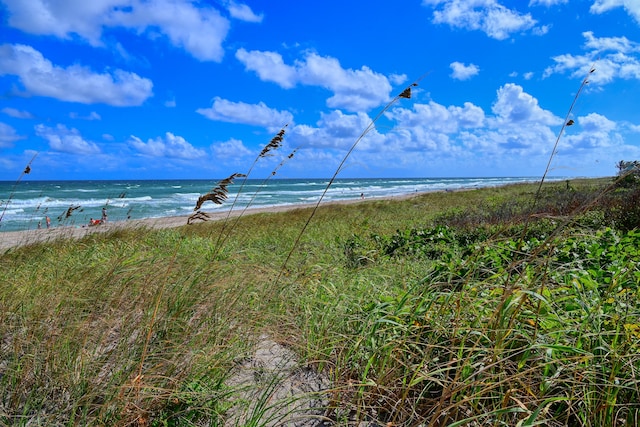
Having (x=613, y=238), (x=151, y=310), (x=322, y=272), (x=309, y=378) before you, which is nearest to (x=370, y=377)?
(x=309, y=378)

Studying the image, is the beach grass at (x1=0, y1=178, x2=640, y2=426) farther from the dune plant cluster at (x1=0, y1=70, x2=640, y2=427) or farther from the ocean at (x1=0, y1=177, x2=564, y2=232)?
the ocean at (x1=0, y1=177, x2=564, y2=232)

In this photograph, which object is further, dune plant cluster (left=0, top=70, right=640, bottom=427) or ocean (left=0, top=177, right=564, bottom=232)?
ocean (left=0, top=177, right=564, bottom=232)

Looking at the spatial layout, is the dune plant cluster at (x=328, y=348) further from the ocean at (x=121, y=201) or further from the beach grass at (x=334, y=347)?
the ocean at (x=121, y=201)

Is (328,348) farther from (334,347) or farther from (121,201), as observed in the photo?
(121,201)

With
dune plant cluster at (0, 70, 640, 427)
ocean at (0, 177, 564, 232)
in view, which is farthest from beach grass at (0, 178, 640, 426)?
ocean at (0, 177, 564, 232)

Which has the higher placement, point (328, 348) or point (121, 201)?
point (121, 201)

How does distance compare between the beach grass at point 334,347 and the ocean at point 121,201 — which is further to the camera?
the ocean at point 121,201

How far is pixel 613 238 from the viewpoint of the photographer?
14.5 feet

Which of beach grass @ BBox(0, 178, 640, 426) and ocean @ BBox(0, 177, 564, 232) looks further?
ocean @ BBox(0, 177, 564, 232)

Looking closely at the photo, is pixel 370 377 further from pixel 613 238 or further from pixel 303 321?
pixel 613 238

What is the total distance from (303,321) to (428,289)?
1028mm

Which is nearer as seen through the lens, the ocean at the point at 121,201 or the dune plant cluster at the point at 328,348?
the dune plant cluster at the point at 328,348

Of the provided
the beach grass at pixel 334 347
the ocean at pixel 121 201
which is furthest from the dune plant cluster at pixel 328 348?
the ocean at pixel 121 201

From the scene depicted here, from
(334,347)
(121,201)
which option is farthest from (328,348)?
(121,201)
